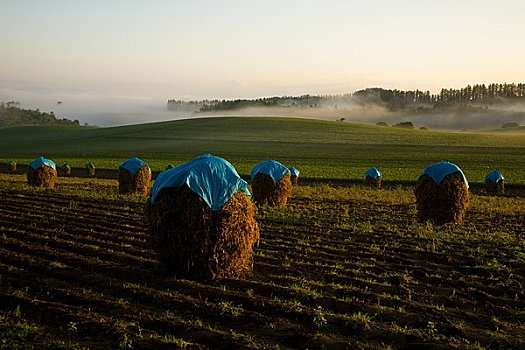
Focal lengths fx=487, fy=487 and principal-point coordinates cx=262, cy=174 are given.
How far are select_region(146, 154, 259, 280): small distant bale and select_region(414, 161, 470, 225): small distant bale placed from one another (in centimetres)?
1030

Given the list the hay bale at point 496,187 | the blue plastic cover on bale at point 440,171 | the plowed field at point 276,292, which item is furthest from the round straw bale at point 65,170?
the blue plastic cover on bale at point 440,171

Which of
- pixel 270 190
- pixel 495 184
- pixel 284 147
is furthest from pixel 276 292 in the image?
pixel 284 147

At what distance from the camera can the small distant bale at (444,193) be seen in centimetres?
1819

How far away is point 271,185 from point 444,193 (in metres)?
7.78

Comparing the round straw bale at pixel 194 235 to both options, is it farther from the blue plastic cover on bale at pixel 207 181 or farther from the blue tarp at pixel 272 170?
the blue tarp at pixel 272 170

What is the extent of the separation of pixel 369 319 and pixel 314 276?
257cm

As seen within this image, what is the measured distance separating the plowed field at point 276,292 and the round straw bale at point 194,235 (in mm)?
376

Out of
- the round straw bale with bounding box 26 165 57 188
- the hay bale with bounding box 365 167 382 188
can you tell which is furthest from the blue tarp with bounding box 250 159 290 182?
the hay bale with bounding box 365 167 382 188

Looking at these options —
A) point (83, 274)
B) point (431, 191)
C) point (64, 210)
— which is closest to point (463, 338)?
point (83, 274)

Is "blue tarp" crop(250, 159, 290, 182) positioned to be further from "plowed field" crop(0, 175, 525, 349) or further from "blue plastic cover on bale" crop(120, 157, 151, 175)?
"blue plastic cover on bale" crop(120, 157, 151, 175)

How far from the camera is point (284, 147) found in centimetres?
7606

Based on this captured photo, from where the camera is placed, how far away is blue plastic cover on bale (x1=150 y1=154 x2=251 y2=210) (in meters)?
10.2

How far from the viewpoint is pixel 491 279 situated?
1091 centimetres

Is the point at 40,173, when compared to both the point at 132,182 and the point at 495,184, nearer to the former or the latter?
the point at 132,182
